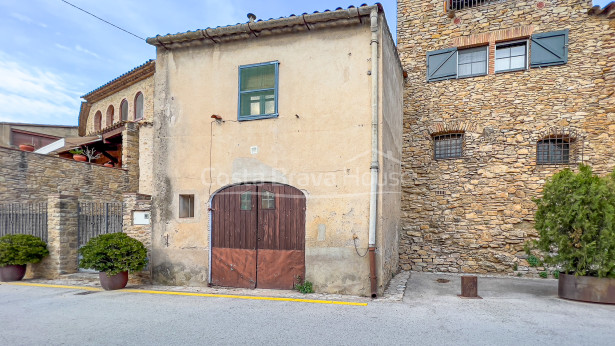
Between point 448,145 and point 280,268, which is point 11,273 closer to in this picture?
point 280,268

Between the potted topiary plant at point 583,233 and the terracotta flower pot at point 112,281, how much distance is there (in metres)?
9.24

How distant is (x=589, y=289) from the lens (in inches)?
261

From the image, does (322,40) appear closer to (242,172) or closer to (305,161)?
(305,161)

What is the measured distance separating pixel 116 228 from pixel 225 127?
471 cm

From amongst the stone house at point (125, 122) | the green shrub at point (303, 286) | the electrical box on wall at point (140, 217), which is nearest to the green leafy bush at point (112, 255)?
the electrical box on wall at point (140, 217)

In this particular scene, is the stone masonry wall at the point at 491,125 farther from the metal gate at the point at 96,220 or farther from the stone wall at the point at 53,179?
the stone wall at the point at 53,179

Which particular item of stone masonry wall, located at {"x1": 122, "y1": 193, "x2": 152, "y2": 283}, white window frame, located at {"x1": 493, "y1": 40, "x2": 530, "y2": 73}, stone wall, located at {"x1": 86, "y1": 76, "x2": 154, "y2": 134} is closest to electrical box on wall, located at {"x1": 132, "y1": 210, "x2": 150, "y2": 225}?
stone masonry wall, located at {"x1": 122, "y1": 193, "x2": 152, "y2": 283}

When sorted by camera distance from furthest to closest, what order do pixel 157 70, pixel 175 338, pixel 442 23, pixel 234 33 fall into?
pixel 442 23, pixel 157 70, pixel 234 33, pixel 175 338

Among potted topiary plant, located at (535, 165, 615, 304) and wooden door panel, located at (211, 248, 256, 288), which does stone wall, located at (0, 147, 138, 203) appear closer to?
wooden door panel, located at (211, 248, 256, 288)

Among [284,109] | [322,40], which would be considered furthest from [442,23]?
[284,109]

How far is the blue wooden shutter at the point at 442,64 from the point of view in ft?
→ 34.3

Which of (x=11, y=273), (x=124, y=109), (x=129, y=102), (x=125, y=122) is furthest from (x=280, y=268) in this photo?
(x=124, y=109)

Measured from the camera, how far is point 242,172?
808 centimetres

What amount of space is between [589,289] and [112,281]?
32.3 feet
